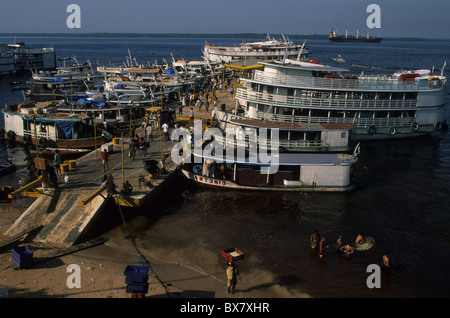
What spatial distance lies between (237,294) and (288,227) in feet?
23.9

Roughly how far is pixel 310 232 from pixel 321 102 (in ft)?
58.9

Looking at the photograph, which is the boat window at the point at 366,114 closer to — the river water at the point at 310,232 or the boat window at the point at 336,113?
the boat window at the point at 336,113

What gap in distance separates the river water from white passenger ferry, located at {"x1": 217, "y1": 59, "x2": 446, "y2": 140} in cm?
785

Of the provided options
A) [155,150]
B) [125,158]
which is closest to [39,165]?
[125,158]

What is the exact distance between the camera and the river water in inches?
672

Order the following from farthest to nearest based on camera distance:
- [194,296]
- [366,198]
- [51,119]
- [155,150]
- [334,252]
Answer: [51,119]
[155,150]
[366,198]
[334,252]
[194,296]

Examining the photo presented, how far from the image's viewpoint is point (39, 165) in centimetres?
2100

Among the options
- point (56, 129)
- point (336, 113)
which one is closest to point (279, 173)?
point (336, 113)

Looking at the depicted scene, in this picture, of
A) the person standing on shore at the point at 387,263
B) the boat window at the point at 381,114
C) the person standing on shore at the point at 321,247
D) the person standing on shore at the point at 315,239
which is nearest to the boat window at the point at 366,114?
the boat window at the point at 381,114

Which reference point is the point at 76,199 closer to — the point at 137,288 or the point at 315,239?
the point at 137,288

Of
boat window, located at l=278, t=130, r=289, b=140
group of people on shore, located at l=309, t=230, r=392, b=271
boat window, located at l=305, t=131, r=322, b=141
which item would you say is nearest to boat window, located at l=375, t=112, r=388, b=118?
boat window, located at l=305, t=131, r=322, b=141

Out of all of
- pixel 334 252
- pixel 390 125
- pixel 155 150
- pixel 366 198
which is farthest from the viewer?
pixel 390 125

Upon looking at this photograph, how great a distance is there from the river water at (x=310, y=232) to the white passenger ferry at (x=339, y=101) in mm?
7847
